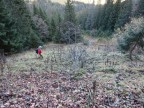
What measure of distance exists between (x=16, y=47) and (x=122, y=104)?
25972 mm

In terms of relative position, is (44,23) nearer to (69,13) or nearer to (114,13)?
(69,13)

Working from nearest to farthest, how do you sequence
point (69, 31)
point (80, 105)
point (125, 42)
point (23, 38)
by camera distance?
1. point (80, 105)
2. point (125, 42)
3. point (23, 38)
4. point (69, 31)

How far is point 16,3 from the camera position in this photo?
136 feet

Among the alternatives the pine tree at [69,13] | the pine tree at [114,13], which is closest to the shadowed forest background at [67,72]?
the pine tree at [69,13]

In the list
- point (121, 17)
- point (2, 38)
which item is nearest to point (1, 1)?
point (2, 38)

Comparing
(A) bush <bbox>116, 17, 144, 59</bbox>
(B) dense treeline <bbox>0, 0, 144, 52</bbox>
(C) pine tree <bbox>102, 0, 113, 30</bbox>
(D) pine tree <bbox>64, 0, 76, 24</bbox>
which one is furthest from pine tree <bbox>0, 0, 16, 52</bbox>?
(C) pine tree <bbox>102, 0, 113, 30</bbox>

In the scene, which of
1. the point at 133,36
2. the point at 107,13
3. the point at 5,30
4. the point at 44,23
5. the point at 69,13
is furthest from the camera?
the point at 107,13

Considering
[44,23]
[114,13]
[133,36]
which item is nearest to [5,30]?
[133,36]

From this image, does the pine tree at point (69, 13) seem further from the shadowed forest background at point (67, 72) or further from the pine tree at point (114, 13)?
the pine tree at point (114, 13)

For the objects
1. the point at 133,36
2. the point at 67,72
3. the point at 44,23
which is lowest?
the point at 67,72

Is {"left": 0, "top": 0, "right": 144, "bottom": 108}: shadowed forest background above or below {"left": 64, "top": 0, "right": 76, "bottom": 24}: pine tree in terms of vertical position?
below

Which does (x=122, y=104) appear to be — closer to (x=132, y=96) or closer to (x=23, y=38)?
(x=132, y=96)

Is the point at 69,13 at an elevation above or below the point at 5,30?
above

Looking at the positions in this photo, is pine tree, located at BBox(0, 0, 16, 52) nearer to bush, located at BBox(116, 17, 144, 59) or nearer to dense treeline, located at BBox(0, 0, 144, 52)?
dense treeline, located at BBox(0, 0, 144, 52)
